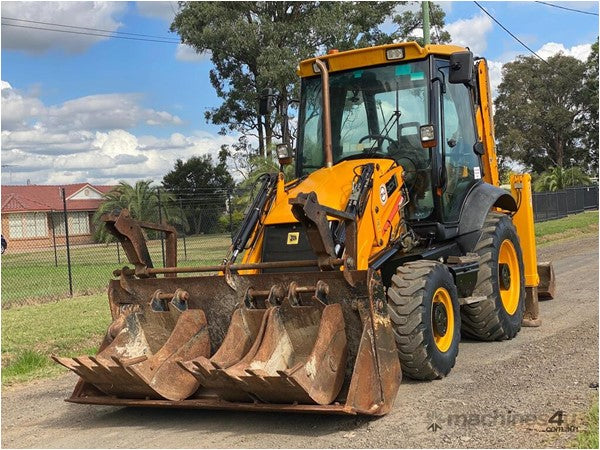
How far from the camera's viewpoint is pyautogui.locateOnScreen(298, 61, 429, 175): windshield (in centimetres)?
733

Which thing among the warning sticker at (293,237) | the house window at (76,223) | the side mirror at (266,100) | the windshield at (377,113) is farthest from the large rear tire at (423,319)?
the house window at (76,223)

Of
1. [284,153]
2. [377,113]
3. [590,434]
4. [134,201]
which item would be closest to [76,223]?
[134,201]

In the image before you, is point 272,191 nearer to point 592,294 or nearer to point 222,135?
point 592,294

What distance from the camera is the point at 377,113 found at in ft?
24.5

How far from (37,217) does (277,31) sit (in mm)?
26570

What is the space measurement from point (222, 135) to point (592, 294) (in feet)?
97.1

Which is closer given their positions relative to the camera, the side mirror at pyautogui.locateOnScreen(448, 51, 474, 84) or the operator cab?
the side mirror at pyautogui.locateOnScreen(448, 51, 474, 84)

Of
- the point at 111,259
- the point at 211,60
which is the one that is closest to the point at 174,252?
the point at 111,259

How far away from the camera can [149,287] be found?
6305 mm

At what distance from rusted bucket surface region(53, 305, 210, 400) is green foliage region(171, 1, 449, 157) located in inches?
935

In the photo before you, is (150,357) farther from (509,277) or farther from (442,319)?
(509,277)

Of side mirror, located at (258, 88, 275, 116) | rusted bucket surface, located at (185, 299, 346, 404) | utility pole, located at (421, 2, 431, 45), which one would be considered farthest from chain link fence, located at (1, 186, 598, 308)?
rusted bucket surface, located at (185, 299, 346, 404)

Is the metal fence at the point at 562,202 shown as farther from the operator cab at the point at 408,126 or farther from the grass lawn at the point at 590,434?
the grass lawn at the point at 590,434

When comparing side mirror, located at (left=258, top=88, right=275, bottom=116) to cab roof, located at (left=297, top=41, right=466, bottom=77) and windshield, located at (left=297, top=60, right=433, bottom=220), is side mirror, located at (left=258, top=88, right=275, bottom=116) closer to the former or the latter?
cab roof, located at (left=297, top=41, right=466, bottom=77)
